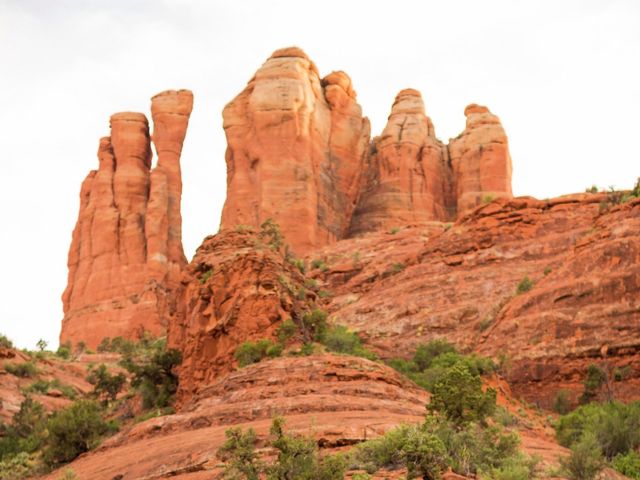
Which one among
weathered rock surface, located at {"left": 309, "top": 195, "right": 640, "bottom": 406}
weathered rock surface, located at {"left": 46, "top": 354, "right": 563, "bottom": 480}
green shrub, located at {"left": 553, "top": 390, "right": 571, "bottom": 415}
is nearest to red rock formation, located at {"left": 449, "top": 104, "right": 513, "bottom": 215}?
weathered rock surface, located at {"left": 309, "top": 195, "right": 640, "bottom": 406}

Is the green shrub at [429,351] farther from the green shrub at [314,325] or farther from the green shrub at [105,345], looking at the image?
the green shrub at [105,345]

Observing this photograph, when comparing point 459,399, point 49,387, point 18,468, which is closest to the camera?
point 459,399

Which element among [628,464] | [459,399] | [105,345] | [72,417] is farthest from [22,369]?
[628,464]

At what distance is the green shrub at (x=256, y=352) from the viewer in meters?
28.5

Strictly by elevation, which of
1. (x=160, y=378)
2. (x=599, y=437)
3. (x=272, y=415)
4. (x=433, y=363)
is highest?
(x=433, y=363)

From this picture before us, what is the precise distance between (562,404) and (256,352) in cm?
990

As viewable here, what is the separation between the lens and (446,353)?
37156 mm

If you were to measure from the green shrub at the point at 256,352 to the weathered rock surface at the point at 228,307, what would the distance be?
1196 mm

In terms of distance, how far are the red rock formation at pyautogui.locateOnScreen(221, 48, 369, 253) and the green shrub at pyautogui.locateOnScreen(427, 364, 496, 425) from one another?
4450cm

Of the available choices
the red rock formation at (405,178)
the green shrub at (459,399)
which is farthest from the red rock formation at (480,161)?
the green shrub at (459,399)

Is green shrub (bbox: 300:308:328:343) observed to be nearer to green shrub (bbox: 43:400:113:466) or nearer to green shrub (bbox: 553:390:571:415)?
green shrub (bbox: 43:400:113:466)

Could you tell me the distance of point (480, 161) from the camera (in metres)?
73.2

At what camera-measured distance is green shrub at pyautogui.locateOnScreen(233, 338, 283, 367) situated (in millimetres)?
28453

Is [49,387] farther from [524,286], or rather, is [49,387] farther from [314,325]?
[524,286]
